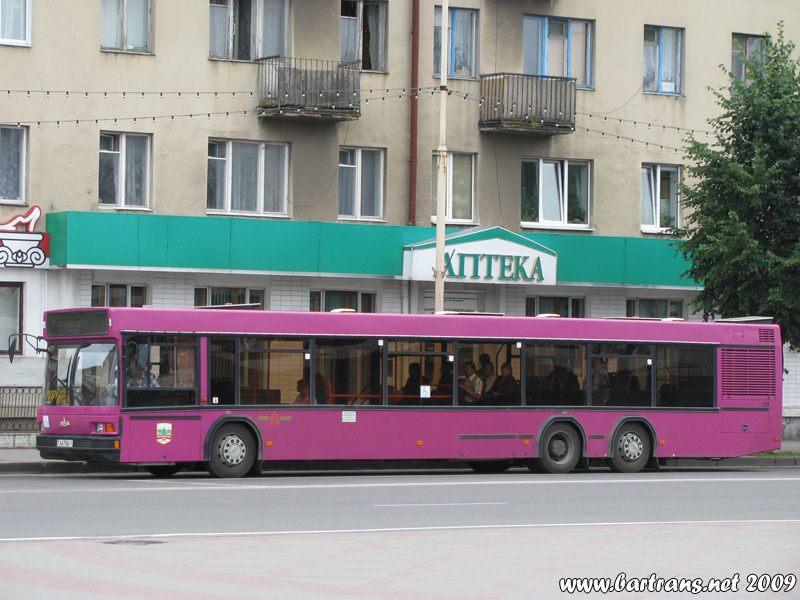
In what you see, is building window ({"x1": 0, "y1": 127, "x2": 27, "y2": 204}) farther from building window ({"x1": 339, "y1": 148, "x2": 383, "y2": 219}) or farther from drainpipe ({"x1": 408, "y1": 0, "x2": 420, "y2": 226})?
drainpipe ({"x1": 408, "y1": 0, "x2": 420, "y2": 226})

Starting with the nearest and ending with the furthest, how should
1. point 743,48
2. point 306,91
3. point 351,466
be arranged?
1. point 351,466
2. point 306,91
3. point 743,48

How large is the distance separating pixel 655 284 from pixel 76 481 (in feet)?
56.0

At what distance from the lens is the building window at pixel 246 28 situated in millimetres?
29609

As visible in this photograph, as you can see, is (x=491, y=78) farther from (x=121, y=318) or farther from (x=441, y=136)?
(x=121, y=318)

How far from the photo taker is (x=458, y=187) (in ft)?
105

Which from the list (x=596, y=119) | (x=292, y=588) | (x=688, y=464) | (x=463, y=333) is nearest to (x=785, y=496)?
(x=463, y=333)

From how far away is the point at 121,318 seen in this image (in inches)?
810

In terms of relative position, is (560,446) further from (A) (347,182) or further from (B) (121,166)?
(B) (121,166)

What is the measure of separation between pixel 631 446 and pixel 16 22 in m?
14.4

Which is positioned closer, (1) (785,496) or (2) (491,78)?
(1) (785,496)

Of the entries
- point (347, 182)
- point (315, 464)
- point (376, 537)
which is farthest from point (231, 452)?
point (347, 182)

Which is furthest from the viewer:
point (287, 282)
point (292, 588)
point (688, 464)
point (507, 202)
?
point (507, 202)

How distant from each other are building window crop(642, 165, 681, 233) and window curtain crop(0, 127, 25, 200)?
14789 mm

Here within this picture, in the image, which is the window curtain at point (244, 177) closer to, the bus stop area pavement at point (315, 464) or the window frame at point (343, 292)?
the window frame at point (343, 292)
